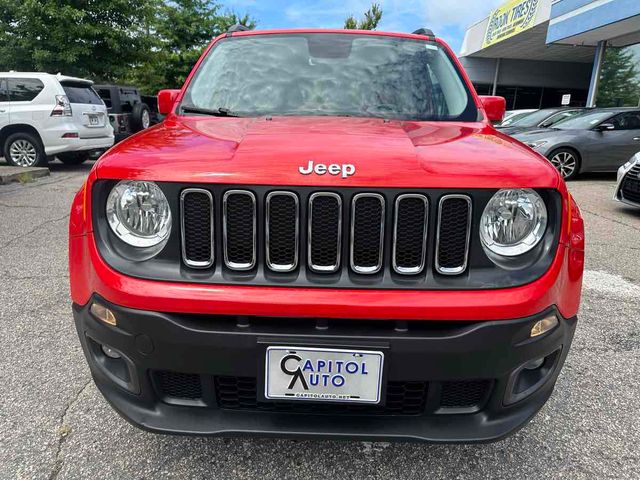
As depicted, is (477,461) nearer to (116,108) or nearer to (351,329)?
(351,329)

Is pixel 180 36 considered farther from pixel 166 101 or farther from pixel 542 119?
pixel 166 101

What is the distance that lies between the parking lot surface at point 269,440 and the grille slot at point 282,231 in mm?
866

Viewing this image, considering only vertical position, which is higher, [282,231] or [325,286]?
[282,231]

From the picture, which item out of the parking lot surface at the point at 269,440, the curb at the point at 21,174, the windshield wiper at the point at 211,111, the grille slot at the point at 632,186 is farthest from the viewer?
the curb at the point at 21,174

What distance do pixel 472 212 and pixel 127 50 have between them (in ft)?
63.0

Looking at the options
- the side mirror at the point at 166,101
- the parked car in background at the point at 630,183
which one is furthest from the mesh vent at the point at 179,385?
the parked car in background at the point at 630,183

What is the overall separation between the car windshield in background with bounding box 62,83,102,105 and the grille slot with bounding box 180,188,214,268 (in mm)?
9389

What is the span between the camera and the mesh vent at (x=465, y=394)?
1564 millimetres

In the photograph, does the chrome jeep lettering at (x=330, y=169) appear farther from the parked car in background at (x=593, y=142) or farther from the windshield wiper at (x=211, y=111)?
the parked car in background at (x=593, y=142)

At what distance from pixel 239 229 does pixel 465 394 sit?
904 millimetres

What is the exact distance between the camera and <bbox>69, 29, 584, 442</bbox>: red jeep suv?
A: 1.45m

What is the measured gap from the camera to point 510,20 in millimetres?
22156

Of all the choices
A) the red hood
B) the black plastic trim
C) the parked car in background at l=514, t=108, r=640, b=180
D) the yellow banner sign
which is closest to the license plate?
the black plastic trim

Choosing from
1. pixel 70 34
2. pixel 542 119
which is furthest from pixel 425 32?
pixel 70 34
